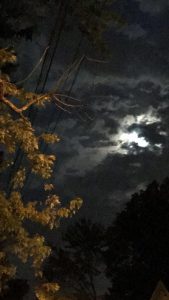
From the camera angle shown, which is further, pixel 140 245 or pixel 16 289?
pixel 140 245

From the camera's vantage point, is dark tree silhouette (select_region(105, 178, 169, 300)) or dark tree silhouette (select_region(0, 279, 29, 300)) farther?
dark tree silhouette (select_region(105, 178, 169, 300))

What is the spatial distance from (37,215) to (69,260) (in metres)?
32.6

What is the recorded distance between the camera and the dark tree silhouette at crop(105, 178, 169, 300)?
35.2 m

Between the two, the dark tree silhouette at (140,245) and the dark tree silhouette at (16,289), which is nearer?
the dark tree silhouette at (16,289)

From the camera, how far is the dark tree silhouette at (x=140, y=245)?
3522cm

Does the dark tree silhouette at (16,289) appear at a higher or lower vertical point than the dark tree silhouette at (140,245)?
lower

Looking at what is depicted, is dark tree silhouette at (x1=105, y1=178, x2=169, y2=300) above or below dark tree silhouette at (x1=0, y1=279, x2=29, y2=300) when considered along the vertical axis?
above

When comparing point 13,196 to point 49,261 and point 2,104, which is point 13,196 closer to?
point 2,104

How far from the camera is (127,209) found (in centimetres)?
3800

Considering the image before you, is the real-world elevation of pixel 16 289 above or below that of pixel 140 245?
below

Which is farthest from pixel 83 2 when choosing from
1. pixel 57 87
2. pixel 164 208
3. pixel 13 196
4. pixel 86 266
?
pixel 86 266

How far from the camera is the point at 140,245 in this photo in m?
36.7

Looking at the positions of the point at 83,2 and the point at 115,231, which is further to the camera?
the point at 115,231

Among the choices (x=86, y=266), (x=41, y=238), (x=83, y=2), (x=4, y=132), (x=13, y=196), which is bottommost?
(x=41, y=238)
